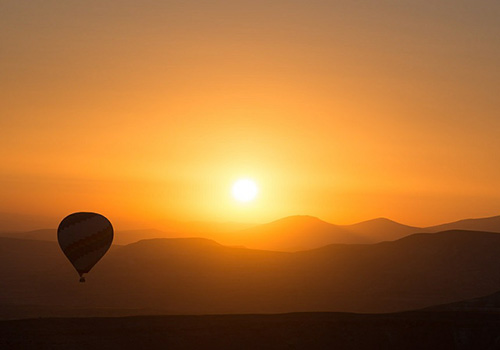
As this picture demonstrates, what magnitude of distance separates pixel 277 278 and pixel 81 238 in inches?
3242

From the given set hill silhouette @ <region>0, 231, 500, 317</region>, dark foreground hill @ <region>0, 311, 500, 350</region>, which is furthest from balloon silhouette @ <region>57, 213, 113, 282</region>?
hill silhouette @ <region>0, 231, 500, 317</region>

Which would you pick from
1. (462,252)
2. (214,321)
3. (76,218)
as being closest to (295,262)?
(462,252)

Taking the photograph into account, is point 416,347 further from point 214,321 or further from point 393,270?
point 393,270

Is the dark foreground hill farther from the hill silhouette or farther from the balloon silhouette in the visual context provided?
the hill silhouette

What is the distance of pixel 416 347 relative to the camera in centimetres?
5369

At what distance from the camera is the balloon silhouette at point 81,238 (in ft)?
216

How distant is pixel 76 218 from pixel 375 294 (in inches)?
3017

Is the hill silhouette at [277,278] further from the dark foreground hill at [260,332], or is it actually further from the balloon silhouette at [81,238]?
the dark foreground hill at [260,332]

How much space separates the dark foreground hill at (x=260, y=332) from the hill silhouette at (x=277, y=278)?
51731 mm

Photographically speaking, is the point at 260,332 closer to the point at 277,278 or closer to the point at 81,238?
the point at 81,238

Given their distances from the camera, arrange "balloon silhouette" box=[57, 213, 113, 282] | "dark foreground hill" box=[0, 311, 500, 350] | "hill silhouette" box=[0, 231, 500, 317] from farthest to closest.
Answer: "hill silhouette" box=[0, 231, 500, 317] → "balloon silhouette" box=[57, 213, 113, 282] → "dark foreground hill" box=[0, 311, 500, 350]

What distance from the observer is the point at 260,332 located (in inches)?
2028

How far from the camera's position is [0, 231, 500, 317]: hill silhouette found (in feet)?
390

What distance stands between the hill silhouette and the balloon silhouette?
43.6 metres
